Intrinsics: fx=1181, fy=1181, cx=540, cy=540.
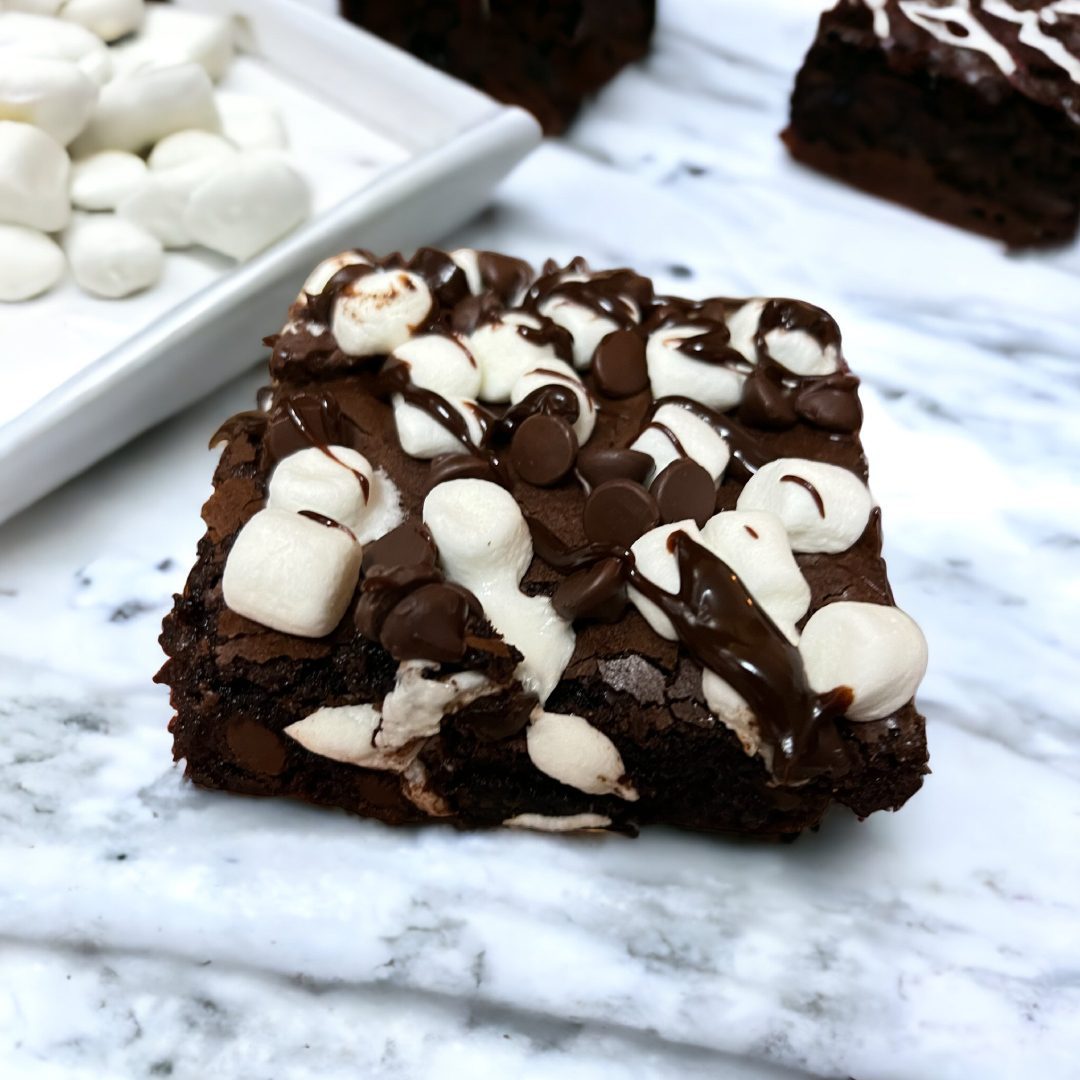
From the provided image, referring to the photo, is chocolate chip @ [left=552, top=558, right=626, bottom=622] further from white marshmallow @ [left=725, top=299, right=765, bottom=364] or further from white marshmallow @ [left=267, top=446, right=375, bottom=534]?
white marshmallow @ [left=725, top=299, right=765, bottom=364]

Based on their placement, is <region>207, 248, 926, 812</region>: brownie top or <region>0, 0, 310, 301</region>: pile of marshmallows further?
<region>0, 0, 310, 301</region>: pile of marshmallows

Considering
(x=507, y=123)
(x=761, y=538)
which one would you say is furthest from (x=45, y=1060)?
(x=507, y=123)

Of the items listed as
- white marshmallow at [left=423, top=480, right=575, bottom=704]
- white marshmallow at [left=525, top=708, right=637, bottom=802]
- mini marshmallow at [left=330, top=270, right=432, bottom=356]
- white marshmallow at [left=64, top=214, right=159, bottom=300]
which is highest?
mini marshmallow at [left=330, top=270, right=432, bottom=356]

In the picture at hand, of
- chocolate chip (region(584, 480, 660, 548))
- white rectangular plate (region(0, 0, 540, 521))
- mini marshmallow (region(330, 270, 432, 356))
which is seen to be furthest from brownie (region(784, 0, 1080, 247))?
Result: chocolate chip (region(584, 480, 660, 548))

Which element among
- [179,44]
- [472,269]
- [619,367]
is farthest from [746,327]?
[179,44]

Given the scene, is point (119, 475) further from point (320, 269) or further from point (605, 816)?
point (605, 816)

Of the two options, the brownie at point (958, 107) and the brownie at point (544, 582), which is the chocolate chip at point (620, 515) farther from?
the brownie at point (958, 107)

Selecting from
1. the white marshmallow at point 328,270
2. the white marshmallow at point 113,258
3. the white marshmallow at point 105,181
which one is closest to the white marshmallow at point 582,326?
the white marshmallow at point 328,270
